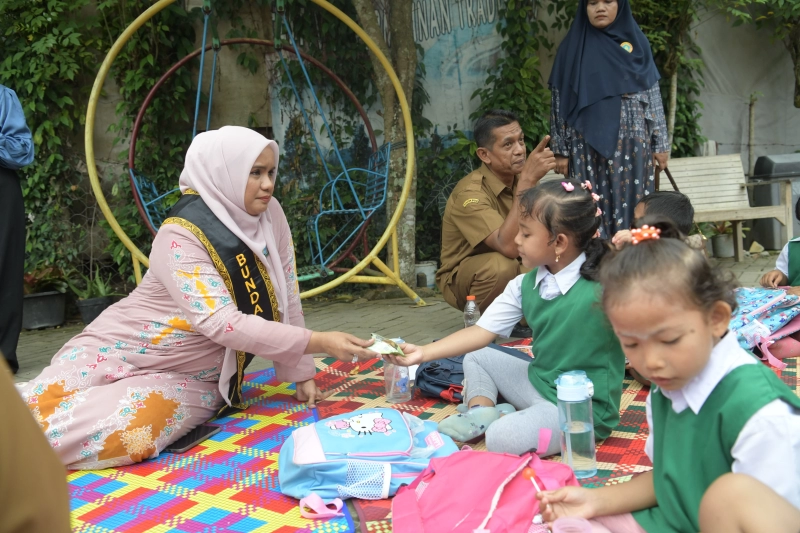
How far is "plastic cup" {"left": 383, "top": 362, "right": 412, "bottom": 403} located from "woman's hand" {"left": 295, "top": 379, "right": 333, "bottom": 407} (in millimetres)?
308

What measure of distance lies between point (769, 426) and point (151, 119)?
5630 mm

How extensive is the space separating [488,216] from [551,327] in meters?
1.55

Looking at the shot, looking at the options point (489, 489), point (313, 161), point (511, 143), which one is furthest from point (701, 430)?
point (313, 161)

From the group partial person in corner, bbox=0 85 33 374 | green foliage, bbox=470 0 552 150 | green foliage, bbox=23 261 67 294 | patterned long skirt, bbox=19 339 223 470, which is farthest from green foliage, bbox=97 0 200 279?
patterned long skirt, bbox=19 339 223 470

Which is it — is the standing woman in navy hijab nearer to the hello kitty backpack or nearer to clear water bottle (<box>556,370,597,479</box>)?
clear water bottle (<box>556,370,597,479</box>)

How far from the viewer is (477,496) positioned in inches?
76.1

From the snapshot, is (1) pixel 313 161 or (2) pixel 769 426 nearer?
(2) pixel 769 426

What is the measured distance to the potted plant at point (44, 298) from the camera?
5422 millimetres

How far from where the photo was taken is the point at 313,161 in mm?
6531

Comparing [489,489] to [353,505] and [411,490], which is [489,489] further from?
[353,505]

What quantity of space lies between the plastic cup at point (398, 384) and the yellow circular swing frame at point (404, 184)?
1.63 m

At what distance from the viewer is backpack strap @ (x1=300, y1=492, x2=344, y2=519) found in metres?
2.08

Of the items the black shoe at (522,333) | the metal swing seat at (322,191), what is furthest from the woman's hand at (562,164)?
the metal swing seat at (322,191)

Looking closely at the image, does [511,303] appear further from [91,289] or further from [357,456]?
[91,289]
